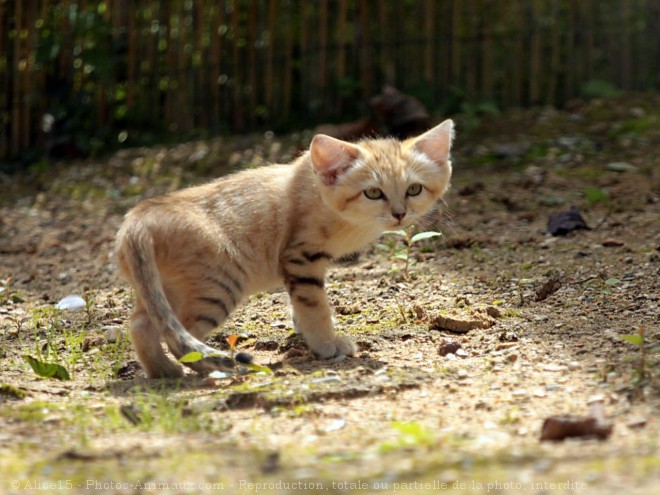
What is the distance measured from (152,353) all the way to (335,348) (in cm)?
82

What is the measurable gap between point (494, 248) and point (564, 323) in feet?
4.92

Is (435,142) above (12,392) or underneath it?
above

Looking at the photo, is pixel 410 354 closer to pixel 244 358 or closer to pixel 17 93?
pixel 244 358

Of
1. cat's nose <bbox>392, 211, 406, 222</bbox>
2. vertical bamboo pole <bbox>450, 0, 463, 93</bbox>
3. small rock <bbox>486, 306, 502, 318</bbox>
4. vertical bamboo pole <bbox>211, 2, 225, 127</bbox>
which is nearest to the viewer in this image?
cat's nose <bbox>392, 211, 406, 222</bbox>

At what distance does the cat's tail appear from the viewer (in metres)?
3.73

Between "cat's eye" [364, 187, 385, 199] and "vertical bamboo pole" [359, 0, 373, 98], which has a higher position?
"vertical bamboo pole" [359, 0, 373, 98]

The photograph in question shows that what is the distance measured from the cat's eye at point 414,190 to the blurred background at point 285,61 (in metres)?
3.92

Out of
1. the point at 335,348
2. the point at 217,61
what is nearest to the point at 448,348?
the point at 335,348

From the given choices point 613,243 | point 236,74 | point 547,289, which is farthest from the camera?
point 236,74

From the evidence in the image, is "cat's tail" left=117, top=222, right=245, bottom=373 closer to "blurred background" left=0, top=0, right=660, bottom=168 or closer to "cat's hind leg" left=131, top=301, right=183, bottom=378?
"cat's hind leg" left=131, top=301, right=183, bottom=378

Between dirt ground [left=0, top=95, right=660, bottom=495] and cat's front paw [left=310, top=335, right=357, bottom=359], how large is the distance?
88mm

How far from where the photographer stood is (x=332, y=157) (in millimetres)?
4508

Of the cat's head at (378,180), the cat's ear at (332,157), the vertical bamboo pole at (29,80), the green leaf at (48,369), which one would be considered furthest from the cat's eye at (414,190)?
the vertical bamboo pole at (29,80)

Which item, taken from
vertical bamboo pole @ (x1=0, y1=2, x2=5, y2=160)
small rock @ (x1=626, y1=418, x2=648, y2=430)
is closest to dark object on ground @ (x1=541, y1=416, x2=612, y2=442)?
small rock @ (x1=626, y1=418, x2=648, y2=430)
